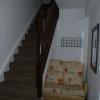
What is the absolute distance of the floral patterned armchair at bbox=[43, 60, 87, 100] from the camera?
13.4 ft

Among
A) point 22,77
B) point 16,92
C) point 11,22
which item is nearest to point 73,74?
point 22,77

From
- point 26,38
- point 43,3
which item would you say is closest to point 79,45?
point 26,38

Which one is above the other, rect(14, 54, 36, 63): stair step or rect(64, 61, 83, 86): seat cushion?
rect(14, 54, 36, 63): stair step

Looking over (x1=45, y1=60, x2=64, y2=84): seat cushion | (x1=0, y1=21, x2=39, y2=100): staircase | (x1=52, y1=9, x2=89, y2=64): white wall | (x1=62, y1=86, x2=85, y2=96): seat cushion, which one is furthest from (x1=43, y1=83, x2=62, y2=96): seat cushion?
(x1=52, y1=9, x2=89, y2=64): white wall

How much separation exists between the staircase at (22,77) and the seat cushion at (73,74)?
1.17 meters

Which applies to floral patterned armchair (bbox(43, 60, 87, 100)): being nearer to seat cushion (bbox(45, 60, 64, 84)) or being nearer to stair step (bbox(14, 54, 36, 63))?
seat cushion (bbox(45, 60, 64, 84))

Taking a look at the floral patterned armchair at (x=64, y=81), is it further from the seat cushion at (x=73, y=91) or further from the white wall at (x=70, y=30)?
the white wall at (x=70, y=30)

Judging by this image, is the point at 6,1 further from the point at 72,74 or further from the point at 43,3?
the point at 43,3

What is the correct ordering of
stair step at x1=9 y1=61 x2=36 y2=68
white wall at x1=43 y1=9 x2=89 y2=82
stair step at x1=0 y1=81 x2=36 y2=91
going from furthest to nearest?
white wall at x1=43 y1=9 x2=89 y2=82 → stair step at x1=9 y1=61 x2=36 y2=68 → stair step at x1=0 y1=81 x2=36 y2=91

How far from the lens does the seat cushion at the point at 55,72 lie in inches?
184

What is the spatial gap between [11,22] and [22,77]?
148cm

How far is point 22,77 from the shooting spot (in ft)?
12.0

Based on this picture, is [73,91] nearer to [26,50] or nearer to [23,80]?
[23,80]

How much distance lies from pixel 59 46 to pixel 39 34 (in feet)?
7.38
